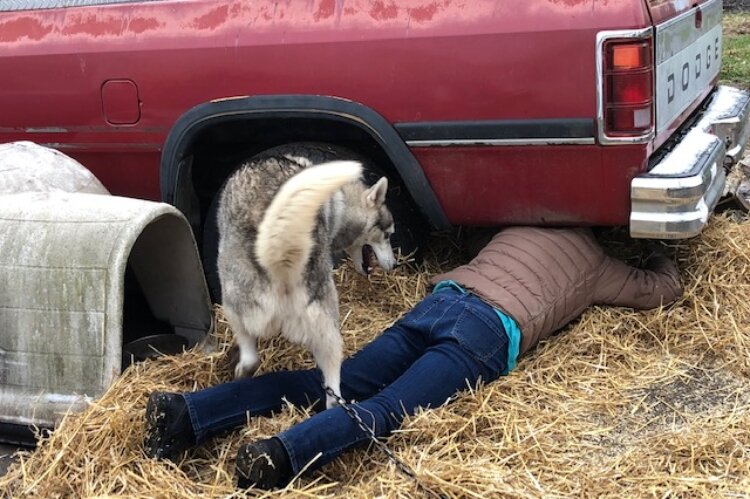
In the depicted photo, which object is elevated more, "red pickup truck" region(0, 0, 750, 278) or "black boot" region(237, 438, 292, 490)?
"red pickup truck" region(0, 0, 750, 278)

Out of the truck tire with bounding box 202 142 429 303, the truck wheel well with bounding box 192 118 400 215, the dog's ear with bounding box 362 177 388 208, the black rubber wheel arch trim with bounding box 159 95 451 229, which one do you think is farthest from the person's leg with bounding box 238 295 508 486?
the truck wheel well with bounding box 192 118 400 215

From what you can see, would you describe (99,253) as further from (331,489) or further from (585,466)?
(585,466)

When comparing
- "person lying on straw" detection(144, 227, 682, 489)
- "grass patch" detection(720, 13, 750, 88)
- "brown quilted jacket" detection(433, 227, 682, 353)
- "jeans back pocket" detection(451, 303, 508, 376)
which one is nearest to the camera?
"person lying on straw" detection(144, 227, 682, 489)

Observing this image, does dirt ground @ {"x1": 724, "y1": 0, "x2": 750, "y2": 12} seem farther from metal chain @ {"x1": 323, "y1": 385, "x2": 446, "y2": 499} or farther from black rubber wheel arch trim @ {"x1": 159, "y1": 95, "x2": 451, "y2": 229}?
metal chain @ {"x1": 323, "y1": 385, "x2": 446, "y2": 499}

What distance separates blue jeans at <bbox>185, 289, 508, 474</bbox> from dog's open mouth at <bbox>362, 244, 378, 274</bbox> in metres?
0.82

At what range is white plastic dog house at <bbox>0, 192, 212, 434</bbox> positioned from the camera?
11.3 ft

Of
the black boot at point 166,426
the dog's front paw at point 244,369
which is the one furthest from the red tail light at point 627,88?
the black boot at point 166,426

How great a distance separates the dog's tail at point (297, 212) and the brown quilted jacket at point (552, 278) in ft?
3.39

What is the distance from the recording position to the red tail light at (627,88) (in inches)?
139

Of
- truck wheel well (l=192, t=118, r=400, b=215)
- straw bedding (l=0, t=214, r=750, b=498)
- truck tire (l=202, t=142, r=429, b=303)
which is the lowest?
straw bedding (l=0, t=214, r=750, b=498)

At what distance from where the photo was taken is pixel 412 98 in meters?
3.86

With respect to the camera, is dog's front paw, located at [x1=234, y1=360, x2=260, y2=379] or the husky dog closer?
the husky dog

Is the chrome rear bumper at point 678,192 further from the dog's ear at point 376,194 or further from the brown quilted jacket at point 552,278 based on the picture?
the dog's ear at point 376,194

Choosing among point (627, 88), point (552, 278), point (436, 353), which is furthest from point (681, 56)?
point (436, 353)
